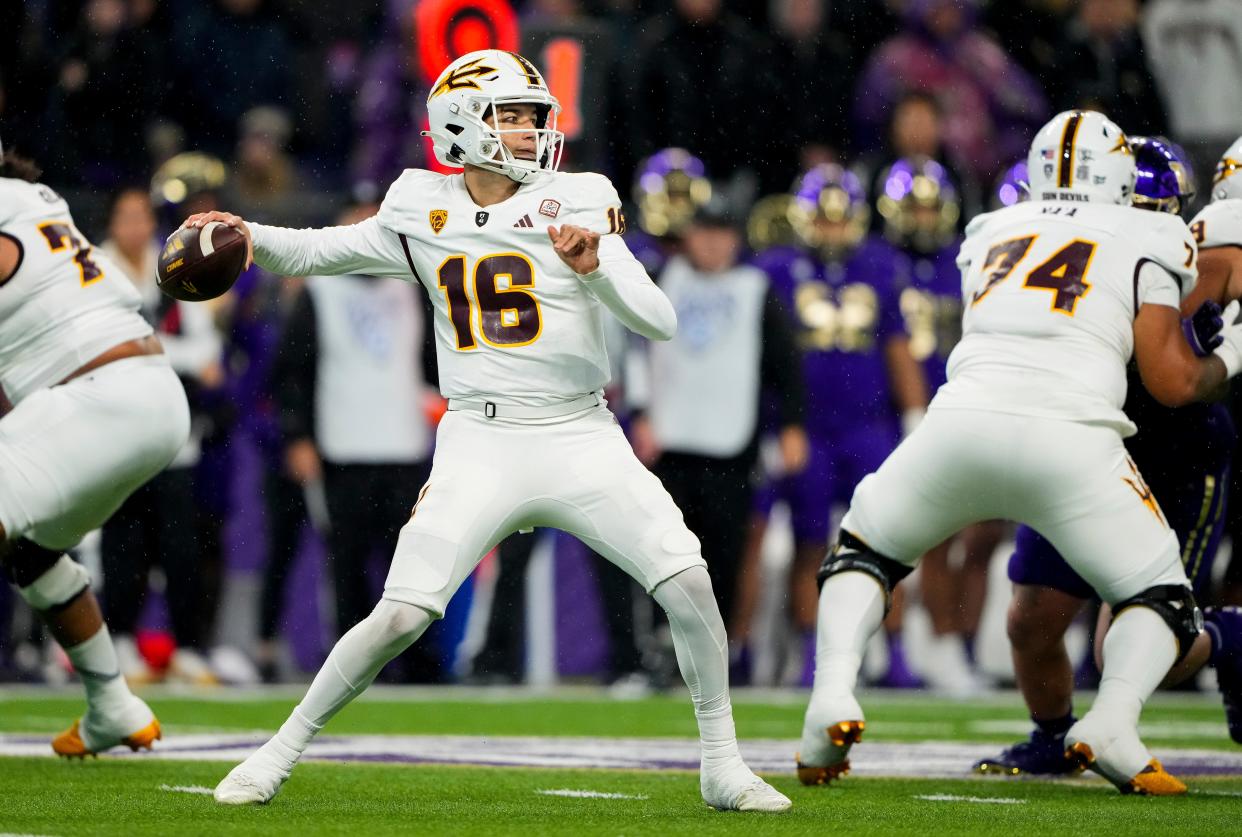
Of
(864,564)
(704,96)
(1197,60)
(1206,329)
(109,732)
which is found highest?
(1197,60)

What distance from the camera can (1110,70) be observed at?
12.1 meters

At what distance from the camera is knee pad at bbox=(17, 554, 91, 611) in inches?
246

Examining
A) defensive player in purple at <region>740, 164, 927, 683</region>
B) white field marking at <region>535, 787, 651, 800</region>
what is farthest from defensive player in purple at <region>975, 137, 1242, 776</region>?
defensive player in purple at <region>740, 164, 927, 683</region>

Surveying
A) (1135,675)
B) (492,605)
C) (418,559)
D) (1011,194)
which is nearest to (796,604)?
(492,605)

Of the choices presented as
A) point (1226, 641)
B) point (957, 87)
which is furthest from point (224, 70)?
point (1226, 641)

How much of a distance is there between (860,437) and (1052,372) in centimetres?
455

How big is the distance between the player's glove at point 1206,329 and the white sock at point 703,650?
1.72 meters

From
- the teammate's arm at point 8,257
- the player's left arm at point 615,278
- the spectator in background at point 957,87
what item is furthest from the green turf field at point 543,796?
the spectator in background at point 957,87

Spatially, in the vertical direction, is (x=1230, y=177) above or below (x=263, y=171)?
below

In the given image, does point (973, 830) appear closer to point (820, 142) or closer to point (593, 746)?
point (593, 746)

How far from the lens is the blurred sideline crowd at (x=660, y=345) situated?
9836 millimetres

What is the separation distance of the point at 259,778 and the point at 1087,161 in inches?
112

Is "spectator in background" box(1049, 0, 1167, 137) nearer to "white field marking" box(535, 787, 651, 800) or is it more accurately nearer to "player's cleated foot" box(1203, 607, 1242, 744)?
"player's cleated foot" box(1203, 607, 1242, 744)

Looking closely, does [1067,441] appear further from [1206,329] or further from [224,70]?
[224,70]
